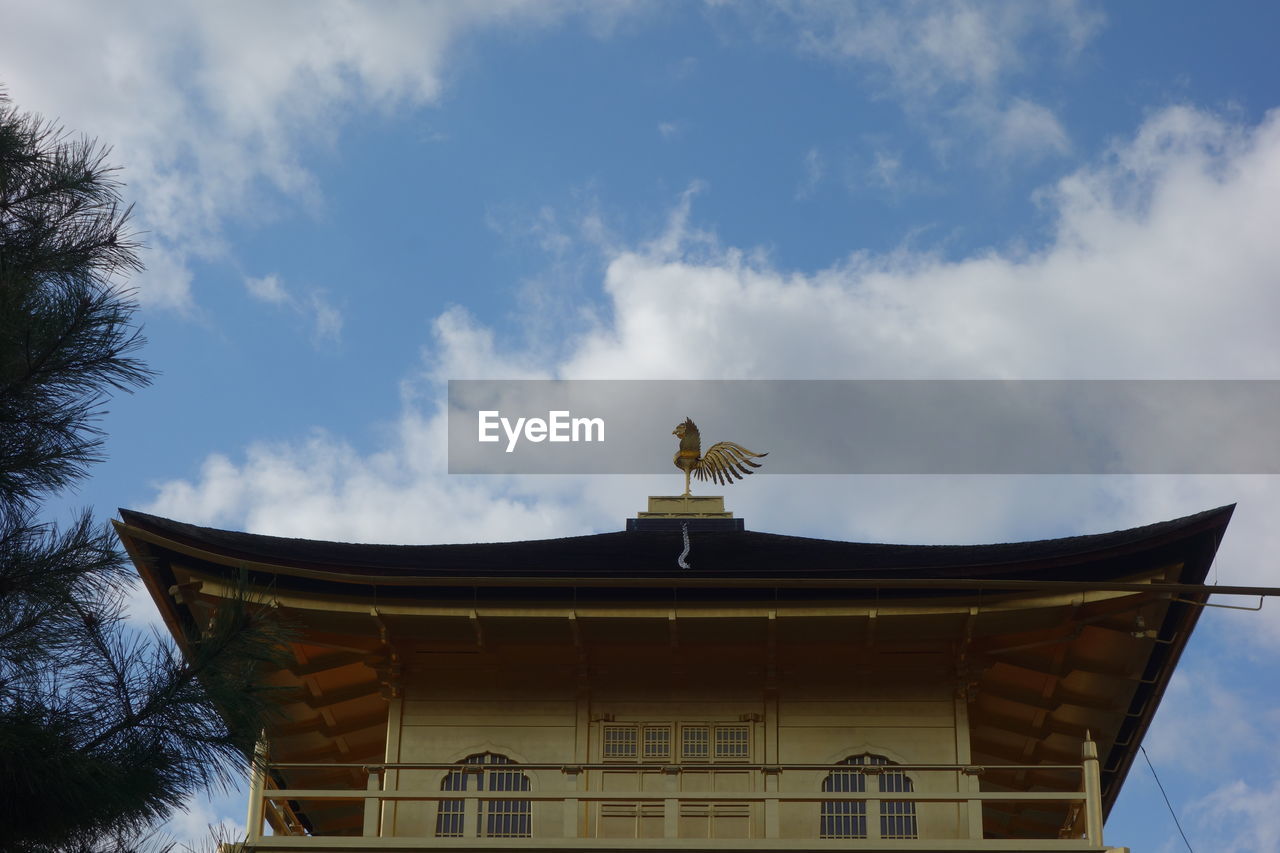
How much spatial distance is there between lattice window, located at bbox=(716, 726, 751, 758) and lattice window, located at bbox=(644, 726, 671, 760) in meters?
0.52

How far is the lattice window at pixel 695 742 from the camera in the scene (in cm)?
1686

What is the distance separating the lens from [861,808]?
16359 mm

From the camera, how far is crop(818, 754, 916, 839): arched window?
52.9 ft

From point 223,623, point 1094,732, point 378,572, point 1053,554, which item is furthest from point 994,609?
point 223,623

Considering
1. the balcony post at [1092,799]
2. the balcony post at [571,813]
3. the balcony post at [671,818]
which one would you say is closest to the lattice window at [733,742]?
the balcony post at [671,818]

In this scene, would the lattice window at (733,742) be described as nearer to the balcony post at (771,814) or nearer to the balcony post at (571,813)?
the balcony post at (771,814)

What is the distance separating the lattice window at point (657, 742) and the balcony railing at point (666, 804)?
0.99 ft

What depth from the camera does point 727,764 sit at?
16.6 metres

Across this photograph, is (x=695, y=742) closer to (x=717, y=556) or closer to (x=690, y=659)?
(x=690, y=659)

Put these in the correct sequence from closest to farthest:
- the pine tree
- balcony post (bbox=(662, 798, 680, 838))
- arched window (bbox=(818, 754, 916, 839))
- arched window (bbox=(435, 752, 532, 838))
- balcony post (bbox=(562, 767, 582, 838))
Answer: the pine tree < balcony post (bbox=(662, 798, 680, 838)) < balcony post (bbox=(562, 767, 582, 838)) < arched window (bbox=(818, 754, 916, 839)) < arched window (bbox=(435, 752, 532, 838))

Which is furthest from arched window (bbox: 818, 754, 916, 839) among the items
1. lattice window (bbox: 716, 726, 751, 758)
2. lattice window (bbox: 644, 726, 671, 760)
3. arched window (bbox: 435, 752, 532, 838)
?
arched window (bbox: 435, 752, 532, 838)

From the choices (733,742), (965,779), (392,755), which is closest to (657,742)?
(733,742)

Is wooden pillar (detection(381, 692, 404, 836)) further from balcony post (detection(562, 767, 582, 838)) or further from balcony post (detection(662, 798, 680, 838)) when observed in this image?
balcony post (detection(662, 798, 680, 838))

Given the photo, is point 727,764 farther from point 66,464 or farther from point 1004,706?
point 66,464
